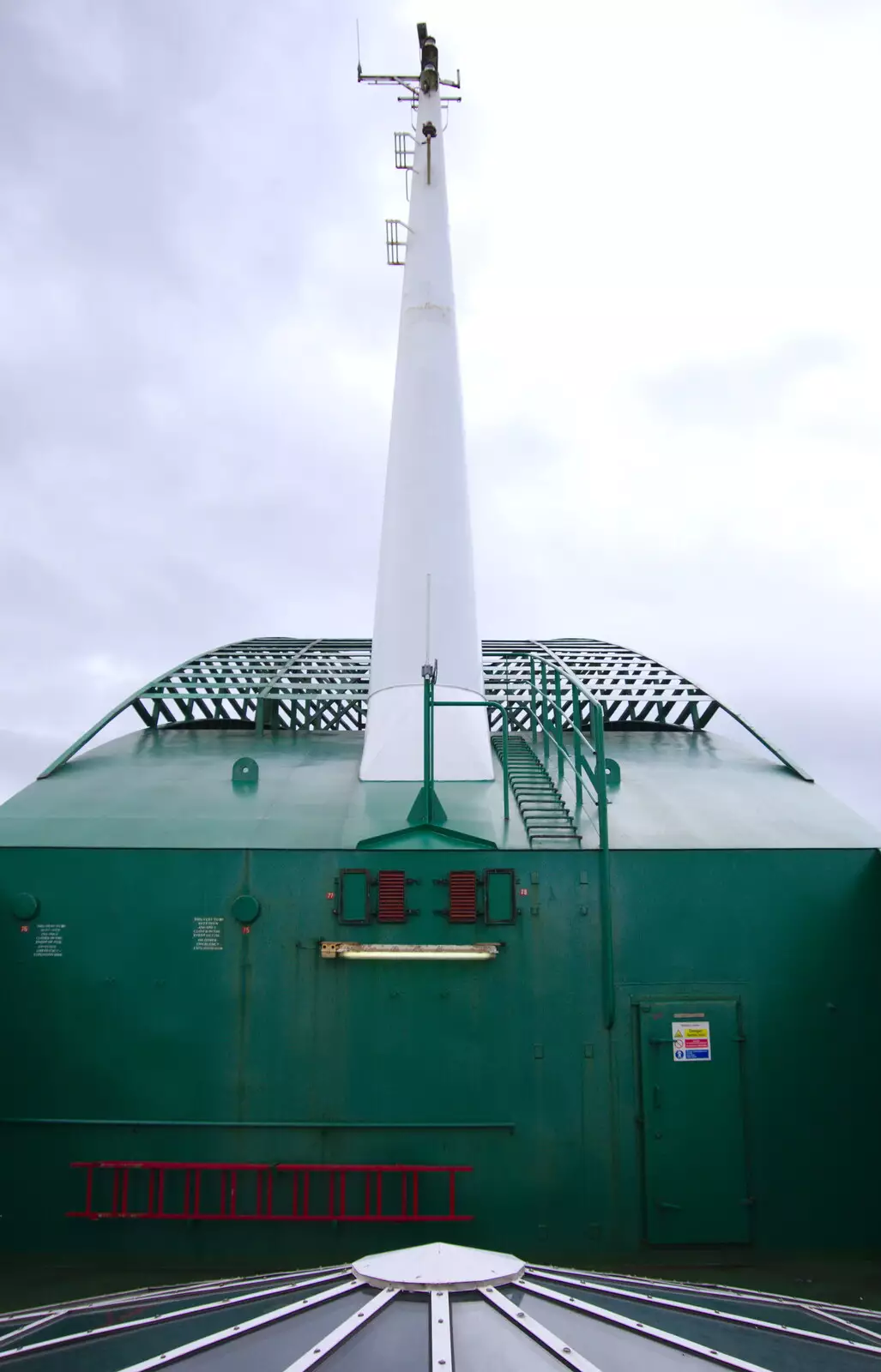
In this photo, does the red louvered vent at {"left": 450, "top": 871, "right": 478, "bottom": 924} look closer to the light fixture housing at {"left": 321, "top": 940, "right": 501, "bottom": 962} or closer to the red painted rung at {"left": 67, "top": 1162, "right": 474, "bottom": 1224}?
the light fixture housing at {"left": 321, "top": 940, "right": 501, "bottom": 962}

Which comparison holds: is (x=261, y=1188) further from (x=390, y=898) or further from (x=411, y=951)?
(x=390, y=898)

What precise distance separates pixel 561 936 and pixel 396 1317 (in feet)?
20.1

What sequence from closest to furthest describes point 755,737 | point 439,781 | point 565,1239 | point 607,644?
point 565,1239, point 439,781, point 755,737, point 607,644

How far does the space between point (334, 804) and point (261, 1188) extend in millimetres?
4472

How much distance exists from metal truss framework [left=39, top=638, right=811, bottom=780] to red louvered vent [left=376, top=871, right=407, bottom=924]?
18.6 ft

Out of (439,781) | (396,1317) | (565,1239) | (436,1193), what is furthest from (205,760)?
(396,1317)

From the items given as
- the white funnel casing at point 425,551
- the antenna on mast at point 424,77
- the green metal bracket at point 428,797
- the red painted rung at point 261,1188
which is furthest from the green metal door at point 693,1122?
the antenna on mast at point 424,77

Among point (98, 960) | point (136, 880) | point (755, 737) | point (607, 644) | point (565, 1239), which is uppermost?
point (607, 644)

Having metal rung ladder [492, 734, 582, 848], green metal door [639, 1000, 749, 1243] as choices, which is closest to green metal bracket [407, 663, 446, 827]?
metal rung ladder [492, 734, 582, 848]

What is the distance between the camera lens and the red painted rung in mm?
9039

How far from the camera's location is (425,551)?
14.2 m

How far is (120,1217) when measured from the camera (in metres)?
9.27

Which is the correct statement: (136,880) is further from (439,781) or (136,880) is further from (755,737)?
(755,737)

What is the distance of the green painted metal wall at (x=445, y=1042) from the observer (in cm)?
927
